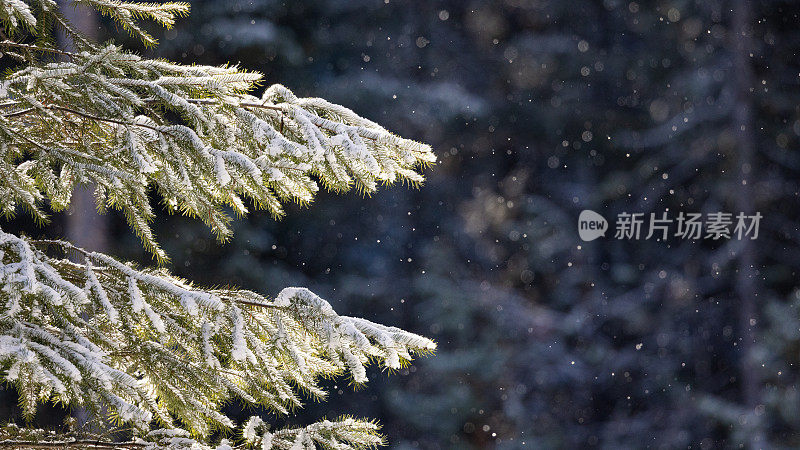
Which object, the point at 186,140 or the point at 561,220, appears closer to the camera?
the point at 186,140

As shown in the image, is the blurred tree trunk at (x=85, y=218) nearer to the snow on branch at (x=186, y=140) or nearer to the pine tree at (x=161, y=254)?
the pine tree at (x=161, y=254)

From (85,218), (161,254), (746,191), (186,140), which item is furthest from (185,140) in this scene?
(746,191)

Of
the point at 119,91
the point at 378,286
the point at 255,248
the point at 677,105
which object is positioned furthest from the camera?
the point at 677,105

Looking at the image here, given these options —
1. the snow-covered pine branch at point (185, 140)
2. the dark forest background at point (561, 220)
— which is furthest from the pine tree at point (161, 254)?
the dark forest background at point (561, 220)

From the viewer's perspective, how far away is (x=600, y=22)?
31.4ft

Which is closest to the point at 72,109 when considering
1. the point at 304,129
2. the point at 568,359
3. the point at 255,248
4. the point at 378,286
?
the point at 304,129

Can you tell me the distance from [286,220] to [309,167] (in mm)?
6391

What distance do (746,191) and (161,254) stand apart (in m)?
7.64

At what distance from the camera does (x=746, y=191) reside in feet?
27.2

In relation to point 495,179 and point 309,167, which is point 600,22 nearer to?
point 495,179

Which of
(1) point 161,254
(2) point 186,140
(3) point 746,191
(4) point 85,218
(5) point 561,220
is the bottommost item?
(1) point 161,254

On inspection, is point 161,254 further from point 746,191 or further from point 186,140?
point 746,191

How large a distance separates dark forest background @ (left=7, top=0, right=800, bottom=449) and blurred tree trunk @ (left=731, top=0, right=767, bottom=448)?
0.08 ft

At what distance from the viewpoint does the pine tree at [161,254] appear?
181 cm
